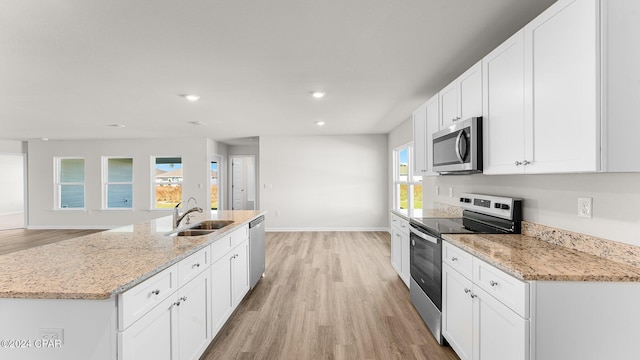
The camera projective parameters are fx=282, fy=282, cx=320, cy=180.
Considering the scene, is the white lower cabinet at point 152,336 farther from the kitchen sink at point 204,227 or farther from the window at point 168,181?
the window at point 168,181

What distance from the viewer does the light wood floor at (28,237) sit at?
545cm

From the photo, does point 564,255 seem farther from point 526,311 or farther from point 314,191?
point 314,191

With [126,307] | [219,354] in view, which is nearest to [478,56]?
[126,307]

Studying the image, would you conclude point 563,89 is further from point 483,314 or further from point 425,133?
point 425,133

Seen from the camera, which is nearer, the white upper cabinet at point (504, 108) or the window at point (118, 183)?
the white upper cabinet at point (504, 108)

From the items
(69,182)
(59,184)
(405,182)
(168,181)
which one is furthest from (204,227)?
(59,184)

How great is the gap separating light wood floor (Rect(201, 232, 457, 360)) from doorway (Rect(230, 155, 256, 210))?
4779mm

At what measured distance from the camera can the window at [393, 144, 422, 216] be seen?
5.28m

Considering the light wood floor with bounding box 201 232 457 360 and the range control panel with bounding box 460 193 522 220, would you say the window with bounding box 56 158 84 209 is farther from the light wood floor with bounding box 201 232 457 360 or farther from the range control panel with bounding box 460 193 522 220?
the range control panel with bounding box 460 193 522 220

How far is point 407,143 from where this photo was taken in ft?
17.3

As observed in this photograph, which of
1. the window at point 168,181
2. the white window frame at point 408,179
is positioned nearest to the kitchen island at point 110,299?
the white window frame at point 408,179

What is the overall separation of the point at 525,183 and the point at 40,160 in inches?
399

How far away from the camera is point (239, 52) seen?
7.71 ft

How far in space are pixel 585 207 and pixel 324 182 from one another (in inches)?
212
